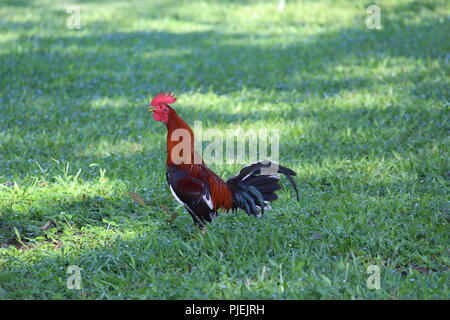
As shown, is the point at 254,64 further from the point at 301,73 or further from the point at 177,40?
the point at 177,40

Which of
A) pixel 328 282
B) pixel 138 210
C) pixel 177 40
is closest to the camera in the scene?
pixel 328 282

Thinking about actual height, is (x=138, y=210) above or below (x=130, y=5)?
below

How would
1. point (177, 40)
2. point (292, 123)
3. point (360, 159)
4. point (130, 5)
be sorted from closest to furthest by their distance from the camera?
point (360, 159), point (292, 123), point (177, 40), point (130, 5)

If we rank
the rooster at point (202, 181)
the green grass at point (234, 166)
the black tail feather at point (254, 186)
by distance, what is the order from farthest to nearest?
the black tail feather at point (254, 186) → the rooster at point (202, 181) → the green grass at point (234, 166)

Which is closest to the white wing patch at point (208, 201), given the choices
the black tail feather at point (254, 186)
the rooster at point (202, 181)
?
the rooster at point (202, 181)

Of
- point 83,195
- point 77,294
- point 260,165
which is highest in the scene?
point 260,165

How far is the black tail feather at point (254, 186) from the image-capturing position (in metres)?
4.31

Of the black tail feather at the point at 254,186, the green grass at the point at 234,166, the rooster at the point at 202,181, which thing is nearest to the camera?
the green grass at the point at 234,166

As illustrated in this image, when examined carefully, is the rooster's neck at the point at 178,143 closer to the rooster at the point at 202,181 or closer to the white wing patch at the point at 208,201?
the rooster at the point at 202,181

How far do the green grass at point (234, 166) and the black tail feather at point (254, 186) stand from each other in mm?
250

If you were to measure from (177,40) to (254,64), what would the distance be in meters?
2.07

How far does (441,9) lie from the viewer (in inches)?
456

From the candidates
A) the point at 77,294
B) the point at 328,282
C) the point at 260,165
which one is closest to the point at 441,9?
the point at 260,165

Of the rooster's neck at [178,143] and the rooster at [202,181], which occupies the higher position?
the rooster's neck at [178,143]
